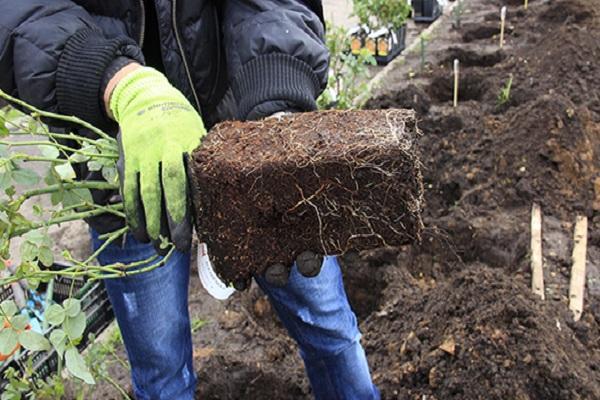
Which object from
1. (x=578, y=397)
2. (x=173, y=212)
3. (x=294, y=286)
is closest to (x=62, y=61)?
(x=173, y=212)

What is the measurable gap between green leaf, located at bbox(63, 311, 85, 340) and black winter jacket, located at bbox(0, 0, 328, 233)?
478 millimetres

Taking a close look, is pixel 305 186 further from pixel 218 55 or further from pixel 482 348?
pixel 482 348

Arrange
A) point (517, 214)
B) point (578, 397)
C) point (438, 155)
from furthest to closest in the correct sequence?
point (438, 155) < point (517, 214) < point (578, 397)

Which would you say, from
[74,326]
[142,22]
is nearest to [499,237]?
[142,22]

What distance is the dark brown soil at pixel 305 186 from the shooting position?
1.15 m

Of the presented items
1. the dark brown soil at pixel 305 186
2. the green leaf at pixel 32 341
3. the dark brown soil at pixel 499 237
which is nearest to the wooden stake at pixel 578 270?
the dark brown soil at pixel 499 237

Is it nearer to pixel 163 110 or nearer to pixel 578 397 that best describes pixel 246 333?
pixel 578 397

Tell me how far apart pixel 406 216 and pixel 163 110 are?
1.67 ft

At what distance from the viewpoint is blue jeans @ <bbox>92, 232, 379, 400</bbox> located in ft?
5.15

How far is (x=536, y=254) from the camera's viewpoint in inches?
101

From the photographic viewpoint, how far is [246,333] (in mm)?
2445

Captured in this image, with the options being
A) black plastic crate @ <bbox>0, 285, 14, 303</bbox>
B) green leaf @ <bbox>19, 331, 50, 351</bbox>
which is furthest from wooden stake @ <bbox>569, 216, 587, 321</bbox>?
black plastic crate @ <bbox>0, 285, 14, 303</bbox>

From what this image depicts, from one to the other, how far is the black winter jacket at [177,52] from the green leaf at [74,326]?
18.8 inches

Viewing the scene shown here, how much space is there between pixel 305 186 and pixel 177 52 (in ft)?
1.83
